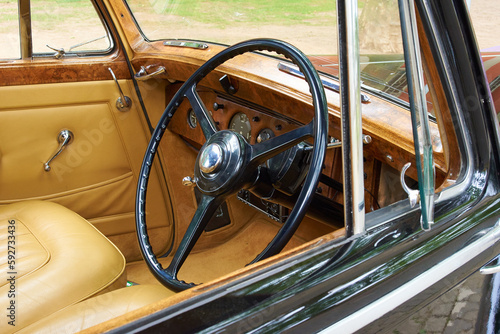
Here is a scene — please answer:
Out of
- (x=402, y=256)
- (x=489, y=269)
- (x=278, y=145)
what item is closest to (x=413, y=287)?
(x=402, y=256)

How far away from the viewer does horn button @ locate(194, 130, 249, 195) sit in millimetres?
1225

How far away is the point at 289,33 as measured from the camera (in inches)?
61.7

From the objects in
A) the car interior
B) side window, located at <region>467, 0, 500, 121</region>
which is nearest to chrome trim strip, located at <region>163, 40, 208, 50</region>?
the car interior

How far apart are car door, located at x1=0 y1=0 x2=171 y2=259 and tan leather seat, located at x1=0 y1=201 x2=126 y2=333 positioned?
297 millimetres

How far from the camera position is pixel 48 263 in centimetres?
137

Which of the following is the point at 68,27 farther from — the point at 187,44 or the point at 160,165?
the point at 160,165

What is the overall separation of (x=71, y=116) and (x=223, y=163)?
1014 mm

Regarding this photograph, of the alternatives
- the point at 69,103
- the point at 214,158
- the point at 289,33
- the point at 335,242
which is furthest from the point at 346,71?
the point at 69,103

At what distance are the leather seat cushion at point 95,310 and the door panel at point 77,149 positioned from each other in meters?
0.90

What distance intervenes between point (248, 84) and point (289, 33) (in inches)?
8.7

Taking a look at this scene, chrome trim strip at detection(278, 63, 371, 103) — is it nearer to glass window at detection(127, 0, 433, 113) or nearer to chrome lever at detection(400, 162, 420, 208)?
glass window at detection(127, 0, 433, 113)

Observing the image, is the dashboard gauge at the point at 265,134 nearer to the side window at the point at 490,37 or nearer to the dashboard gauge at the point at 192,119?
the dashboard gauge at the point at 192,119

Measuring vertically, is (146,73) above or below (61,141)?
above

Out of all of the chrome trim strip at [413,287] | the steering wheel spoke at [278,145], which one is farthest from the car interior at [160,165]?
the chrome trim strip at [413,287]
